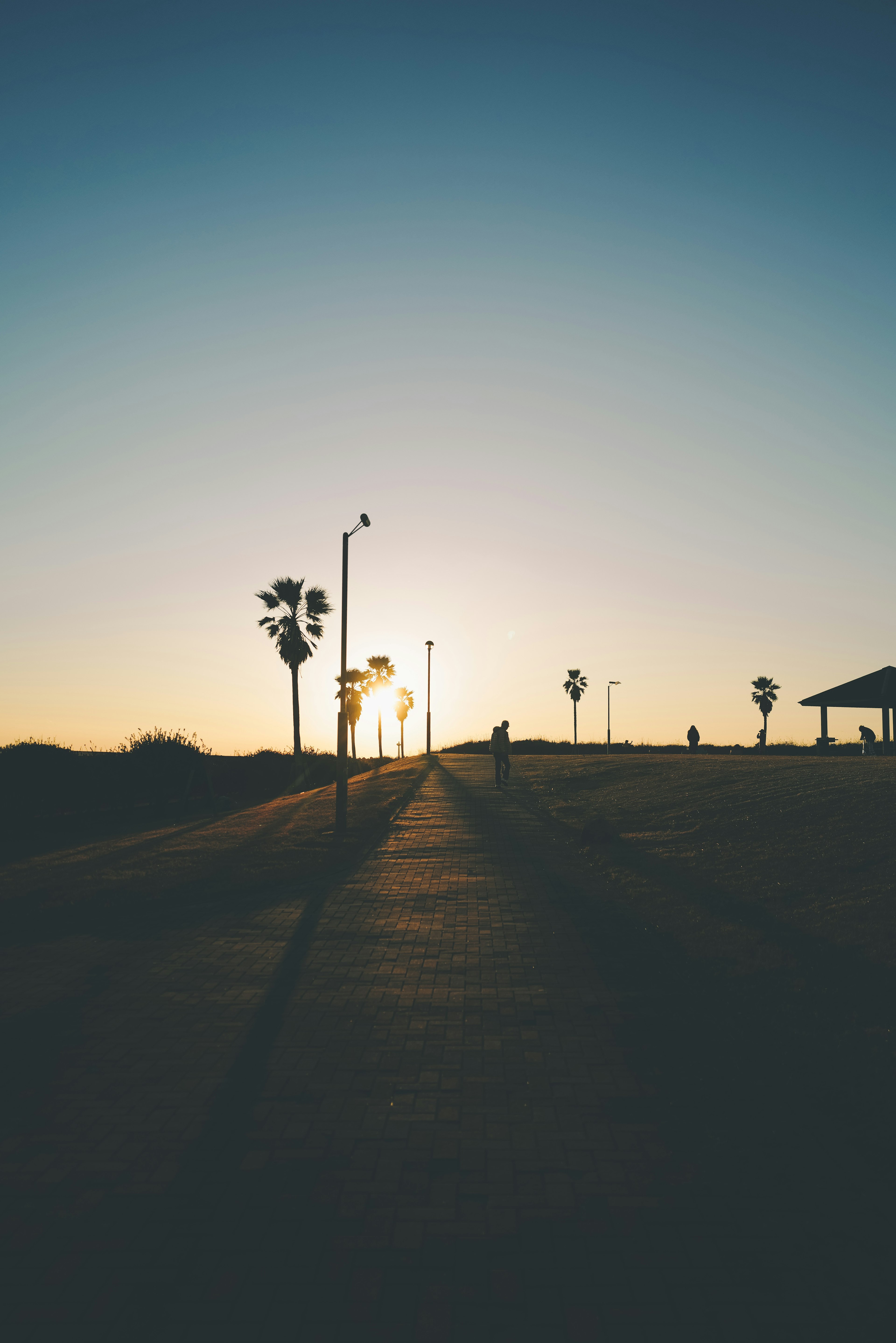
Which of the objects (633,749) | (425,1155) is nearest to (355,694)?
(633,749)

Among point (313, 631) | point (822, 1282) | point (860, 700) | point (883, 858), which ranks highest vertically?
point (313, 631)

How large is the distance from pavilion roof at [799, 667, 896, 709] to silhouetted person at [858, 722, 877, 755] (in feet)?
3.39

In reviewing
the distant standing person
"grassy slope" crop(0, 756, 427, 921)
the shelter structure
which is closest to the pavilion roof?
the shelter structure

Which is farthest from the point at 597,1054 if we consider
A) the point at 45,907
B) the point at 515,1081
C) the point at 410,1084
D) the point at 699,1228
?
the point at 45,907

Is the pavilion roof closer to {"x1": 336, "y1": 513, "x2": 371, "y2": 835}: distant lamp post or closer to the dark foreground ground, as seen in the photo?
{"x1": 336, "y1": 513, "x2": 371, "y2": 835}: distant lamp post

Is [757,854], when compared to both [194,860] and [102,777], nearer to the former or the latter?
[194,860]

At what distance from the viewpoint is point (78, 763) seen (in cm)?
2759

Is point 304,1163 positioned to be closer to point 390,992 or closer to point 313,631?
point 390,992

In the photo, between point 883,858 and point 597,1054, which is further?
point 883,858

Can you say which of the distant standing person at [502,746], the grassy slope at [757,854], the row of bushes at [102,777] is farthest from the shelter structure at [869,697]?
the row of bushes at [102,777]

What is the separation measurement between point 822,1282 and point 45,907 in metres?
9.94

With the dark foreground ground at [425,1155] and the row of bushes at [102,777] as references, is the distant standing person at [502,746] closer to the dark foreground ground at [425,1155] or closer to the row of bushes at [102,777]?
the row of bushes at [102,777]

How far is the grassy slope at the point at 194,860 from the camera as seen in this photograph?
37.0ft

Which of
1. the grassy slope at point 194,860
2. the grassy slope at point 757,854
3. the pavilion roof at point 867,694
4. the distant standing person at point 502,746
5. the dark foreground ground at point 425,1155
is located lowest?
the dark foreground ground at point 425,1155
